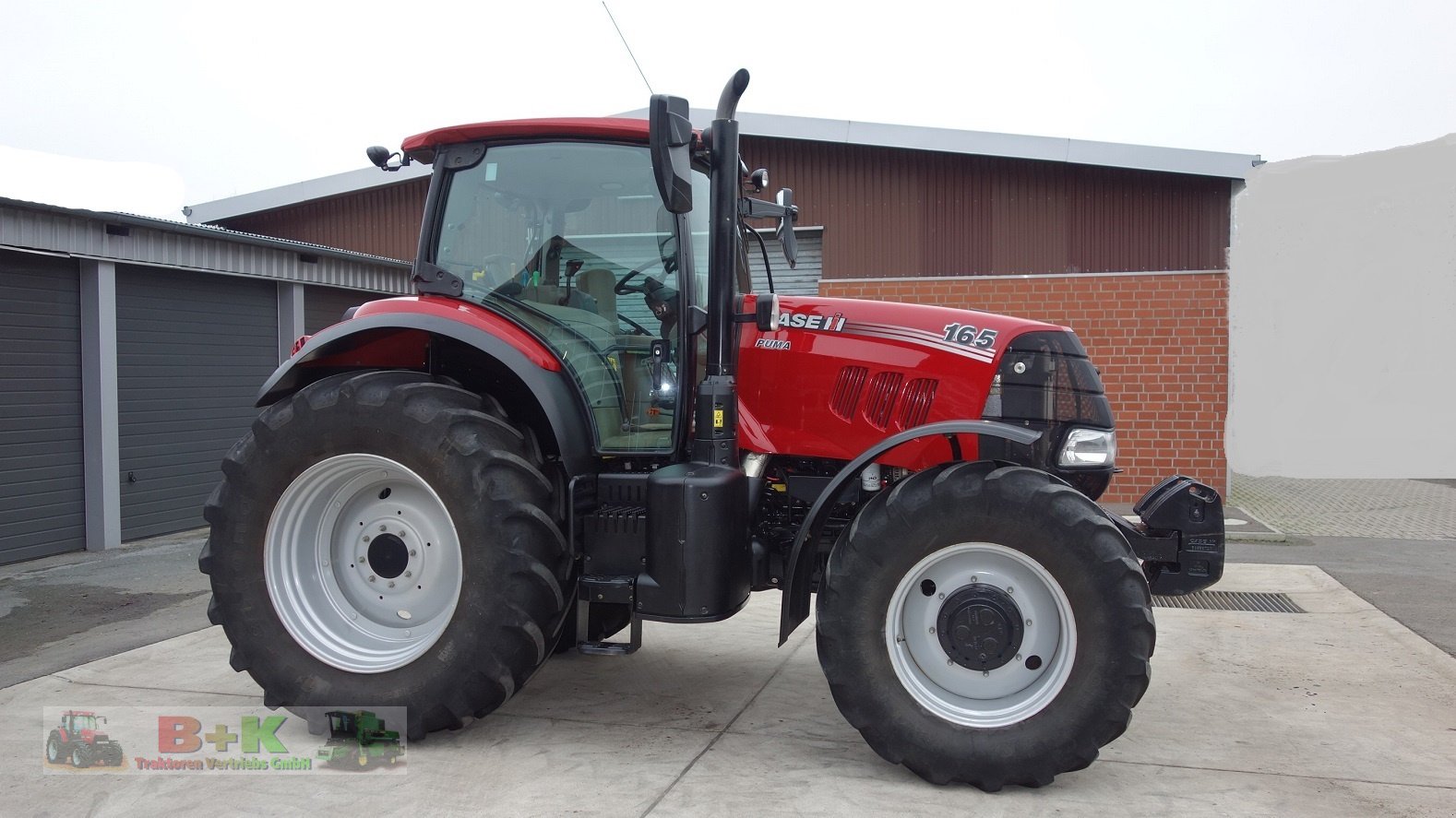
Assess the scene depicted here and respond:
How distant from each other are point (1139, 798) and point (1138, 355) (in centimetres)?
885

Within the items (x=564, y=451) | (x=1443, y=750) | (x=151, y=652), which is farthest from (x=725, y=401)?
(x=151, y=652)

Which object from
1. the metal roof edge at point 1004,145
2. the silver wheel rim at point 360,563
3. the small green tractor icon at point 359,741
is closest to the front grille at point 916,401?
the silver wheel rim at point 360,563

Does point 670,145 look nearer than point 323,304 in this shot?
Yes

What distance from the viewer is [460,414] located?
12.8ft

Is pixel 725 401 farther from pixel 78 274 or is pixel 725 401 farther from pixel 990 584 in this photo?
pixel 78 274

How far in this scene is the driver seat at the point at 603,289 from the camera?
4281 mm

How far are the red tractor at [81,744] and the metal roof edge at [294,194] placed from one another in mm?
10287

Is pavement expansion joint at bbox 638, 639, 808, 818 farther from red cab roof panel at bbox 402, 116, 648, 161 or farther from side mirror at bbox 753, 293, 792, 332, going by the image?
red cab roof panel at bbox 402, 116, 648, 161

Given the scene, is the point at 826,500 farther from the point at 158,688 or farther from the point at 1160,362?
the point at 1160,362

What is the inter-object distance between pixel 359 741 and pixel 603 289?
2.04 metres

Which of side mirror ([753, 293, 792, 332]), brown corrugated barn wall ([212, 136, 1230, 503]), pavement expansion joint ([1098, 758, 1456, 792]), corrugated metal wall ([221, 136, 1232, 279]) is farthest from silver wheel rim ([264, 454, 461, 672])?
corrugated metal wall ([221, 136, 1232, 279])

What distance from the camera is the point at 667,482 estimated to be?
391cm

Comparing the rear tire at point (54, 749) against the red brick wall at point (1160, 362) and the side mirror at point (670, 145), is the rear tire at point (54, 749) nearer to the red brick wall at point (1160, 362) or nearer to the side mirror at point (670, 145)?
the side mirror at point (670, 145)

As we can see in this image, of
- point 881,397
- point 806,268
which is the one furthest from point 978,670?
point 806,268
